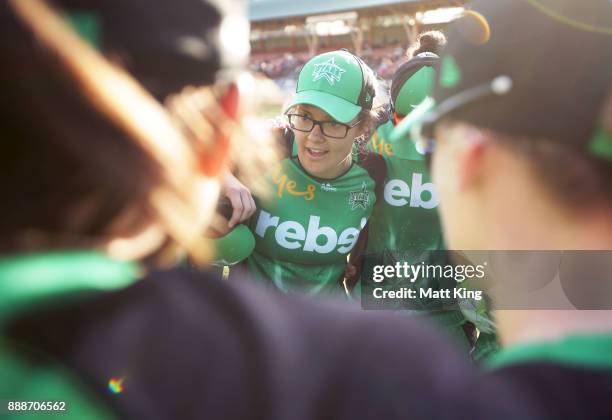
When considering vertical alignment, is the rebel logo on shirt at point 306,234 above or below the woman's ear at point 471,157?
above

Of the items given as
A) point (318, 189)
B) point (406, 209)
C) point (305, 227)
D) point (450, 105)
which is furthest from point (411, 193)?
point (450, 105)

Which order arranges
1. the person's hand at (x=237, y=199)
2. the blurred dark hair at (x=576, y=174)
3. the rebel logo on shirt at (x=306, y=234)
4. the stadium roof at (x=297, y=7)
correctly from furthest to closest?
the stadium roof at (x=297, y=7), the rebel logo on shirt at (x=306, y=234), the person's hand at (x=237, y=199), the blurred dark hair at (x=576, y=174)

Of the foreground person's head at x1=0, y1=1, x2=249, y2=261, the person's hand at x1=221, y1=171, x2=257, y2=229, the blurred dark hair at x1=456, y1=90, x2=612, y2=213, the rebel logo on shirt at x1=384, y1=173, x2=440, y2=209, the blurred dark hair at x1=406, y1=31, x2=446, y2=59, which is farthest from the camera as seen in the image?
the blurred dark hair at x1=406, y1=31, x2=446, y2=59

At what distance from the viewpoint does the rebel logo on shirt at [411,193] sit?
262cm

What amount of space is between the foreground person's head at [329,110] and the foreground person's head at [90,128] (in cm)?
187

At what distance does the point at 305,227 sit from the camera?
8.01ft

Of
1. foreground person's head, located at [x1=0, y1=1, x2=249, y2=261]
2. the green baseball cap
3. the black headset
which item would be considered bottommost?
foreground person's head, located at [x1=0, y1=1, x2=249, y2=261]

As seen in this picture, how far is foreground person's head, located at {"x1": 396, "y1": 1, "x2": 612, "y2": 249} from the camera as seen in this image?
0.73 meters

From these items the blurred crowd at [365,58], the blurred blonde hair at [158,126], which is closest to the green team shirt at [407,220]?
the blurred blonde hair at [158,126]

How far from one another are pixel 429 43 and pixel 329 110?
0.98 metres

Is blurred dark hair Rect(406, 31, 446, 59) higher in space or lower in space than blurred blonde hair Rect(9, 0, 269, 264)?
higher

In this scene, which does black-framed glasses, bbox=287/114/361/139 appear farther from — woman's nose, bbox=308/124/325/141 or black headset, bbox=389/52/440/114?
black headset, bbox=389/52/440/114

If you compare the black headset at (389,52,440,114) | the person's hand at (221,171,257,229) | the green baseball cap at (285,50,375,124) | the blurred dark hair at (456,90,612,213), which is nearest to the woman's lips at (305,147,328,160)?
the green baseball cap at (285,50,375,124)

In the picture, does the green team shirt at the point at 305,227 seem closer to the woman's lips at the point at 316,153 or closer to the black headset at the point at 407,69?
the woman's lips at the point at 316,153
